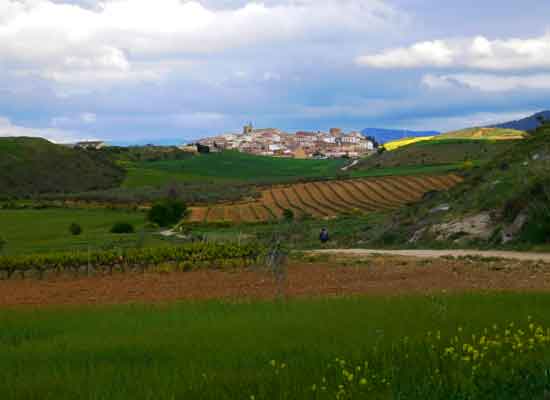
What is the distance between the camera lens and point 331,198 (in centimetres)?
8162

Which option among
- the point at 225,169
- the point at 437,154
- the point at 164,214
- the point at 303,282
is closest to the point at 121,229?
the point at 164,214

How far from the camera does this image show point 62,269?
30172mm

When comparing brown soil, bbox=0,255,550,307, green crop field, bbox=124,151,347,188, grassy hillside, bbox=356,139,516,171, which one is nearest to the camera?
brown soil, bbox=0,255,550,307

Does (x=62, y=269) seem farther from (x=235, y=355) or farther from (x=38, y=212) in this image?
(x=38, y=212)

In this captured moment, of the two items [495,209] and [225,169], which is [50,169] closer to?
[225,169]

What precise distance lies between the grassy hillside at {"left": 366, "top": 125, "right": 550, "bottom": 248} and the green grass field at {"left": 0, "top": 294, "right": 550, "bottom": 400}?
20.1 metres

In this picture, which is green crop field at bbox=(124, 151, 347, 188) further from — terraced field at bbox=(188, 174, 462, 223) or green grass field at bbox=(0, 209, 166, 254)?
green grass field at bbox=(0, 209, 166, 254)

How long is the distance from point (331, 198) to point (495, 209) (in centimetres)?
4729

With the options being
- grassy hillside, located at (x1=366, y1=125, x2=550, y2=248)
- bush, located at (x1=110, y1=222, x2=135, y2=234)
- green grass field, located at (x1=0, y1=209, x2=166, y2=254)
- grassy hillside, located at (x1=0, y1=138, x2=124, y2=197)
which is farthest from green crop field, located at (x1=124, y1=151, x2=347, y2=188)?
grassy hillside, located at (x1=366, y1=125, x2=550, y2=248)

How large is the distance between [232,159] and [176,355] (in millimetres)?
154370

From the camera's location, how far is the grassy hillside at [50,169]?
121 meters

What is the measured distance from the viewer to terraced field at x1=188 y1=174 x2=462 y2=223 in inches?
2785

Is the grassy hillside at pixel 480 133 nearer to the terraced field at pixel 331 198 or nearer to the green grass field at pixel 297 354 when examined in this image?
the terraced field at pixel 331 198

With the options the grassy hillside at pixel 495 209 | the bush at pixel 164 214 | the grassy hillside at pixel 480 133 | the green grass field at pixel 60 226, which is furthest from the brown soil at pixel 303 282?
the grassy hillside at pixel 480 133
